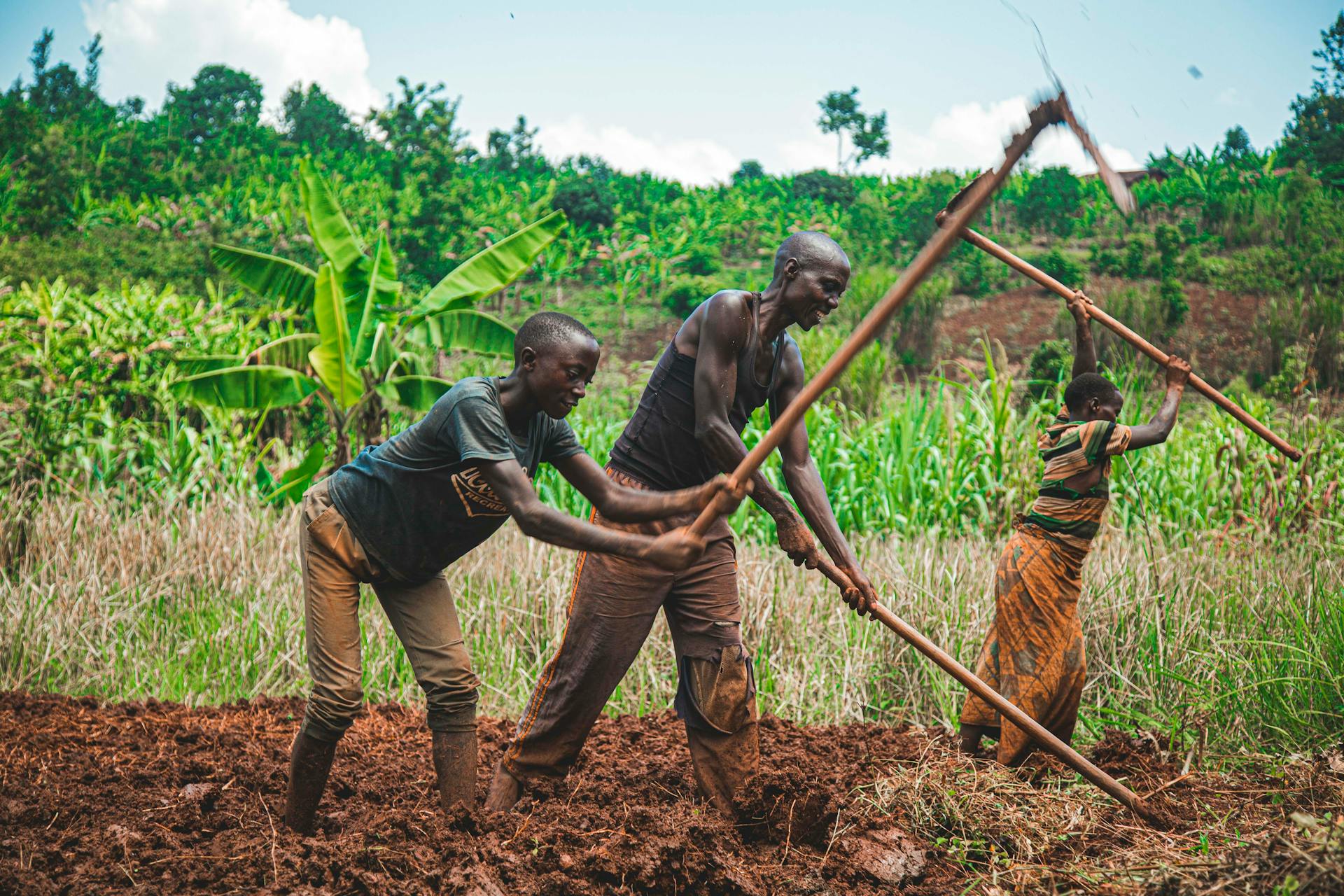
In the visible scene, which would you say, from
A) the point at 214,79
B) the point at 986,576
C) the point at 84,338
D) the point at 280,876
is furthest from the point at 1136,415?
the point at 214,79

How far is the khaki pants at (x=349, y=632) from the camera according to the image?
9.87ft

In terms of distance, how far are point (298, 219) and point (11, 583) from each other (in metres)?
10.2

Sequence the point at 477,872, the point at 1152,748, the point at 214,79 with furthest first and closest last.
→ the point at 214,79 < the point at 1152,748 < the point at 477,872

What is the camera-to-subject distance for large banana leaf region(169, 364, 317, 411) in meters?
7.33

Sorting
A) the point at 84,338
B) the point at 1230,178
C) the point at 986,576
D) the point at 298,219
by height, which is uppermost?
the point at 1230,178

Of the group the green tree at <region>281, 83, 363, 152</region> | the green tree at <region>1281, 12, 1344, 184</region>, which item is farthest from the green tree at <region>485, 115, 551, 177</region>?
the green tree at <region>1281, 12, 1344, 184</region>

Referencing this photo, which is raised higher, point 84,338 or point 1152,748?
point 84,338

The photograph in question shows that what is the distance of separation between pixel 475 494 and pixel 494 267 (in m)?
5.57

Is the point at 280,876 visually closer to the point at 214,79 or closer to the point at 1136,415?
the point at 1136,415

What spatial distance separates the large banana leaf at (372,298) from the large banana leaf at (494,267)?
311mm

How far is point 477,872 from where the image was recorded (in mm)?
2609

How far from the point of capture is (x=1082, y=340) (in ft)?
13.5

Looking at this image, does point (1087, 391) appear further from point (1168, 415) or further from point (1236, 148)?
point (1236, 148)

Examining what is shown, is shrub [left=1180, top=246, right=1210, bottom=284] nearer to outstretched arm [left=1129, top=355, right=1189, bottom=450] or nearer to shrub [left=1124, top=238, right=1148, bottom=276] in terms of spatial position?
shrub [left=1124, top=238, right=1148, bottom=276]
